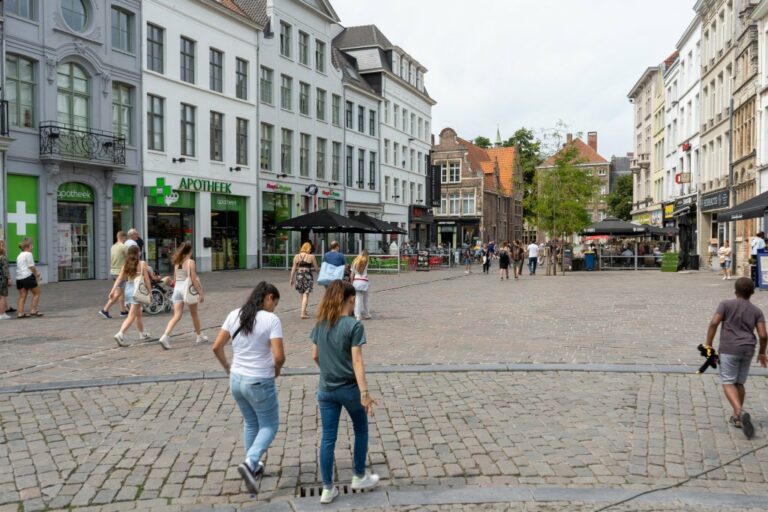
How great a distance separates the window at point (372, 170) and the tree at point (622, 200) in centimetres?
4912

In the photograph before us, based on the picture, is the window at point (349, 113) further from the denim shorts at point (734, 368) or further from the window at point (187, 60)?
the denim shorts at point (734, 368)

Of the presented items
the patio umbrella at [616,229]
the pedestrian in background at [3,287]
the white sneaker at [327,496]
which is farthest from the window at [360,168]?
the white sneaker at [327,496]

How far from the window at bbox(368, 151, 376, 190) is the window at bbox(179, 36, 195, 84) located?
19.4 meters

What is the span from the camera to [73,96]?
81.3 feet

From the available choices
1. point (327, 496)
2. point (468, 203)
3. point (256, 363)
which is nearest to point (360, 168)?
point (468, 203)

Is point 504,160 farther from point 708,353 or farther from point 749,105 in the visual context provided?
point 708,353

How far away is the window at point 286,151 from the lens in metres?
38.4

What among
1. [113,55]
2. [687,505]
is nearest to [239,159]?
[113,55]

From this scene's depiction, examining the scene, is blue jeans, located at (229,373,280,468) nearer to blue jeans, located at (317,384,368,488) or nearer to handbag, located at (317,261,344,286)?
blue jeans, located at (317,384,368,488)

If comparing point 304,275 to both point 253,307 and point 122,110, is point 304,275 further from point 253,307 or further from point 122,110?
point 122,110

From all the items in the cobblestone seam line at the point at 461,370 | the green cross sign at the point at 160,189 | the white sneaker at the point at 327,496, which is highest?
the green cross sign at the point at 160,189

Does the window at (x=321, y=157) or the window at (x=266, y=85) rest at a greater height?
the window at (x=266, y=85)

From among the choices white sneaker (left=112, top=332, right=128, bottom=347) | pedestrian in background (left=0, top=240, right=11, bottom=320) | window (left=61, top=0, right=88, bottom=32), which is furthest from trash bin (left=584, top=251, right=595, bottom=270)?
white sneaker (left=112, top=332, right=128, bottom=347)

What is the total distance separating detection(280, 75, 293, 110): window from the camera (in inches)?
1510
